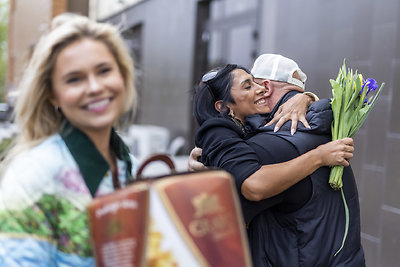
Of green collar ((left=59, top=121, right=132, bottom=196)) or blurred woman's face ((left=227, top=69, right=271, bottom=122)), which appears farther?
blurred woman's face ((left=227, top=69, right=271, bottom=122))

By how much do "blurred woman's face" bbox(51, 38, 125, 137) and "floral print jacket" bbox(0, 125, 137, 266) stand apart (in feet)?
0.25

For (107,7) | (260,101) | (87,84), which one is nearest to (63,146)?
(87,84)

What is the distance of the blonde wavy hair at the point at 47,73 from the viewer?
1.36 m

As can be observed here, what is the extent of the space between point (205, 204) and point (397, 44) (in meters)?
3.86

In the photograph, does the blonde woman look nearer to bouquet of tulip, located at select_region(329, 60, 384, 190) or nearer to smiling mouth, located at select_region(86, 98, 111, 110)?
smiling mouth, located at select_region(86, 98, 111, 110)

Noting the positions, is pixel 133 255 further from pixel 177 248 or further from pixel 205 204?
pixel 205 204

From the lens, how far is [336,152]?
1.92 m

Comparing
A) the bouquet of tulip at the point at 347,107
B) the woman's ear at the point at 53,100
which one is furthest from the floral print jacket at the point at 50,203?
the bouquet of tulip at the point at 347,107

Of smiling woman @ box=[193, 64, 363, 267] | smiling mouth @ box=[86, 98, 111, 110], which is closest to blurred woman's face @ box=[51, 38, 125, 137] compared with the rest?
smiling mouth @ box=[86, 98, 111, 110]

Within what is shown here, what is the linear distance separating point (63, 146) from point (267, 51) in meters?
5.62

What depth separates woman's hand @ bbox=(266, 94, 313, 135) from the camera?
205 cm

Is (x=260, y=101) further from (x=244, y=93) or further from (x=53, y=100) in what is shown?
(x=53, y=100)

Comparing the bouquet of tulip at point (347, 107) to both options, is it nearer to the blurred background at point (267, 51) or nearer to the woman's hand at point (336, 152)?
the woman's hand at point (336, 152)

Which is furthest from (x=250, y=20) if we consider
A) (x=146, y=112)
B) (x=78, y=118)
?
(x=78, y=118)
